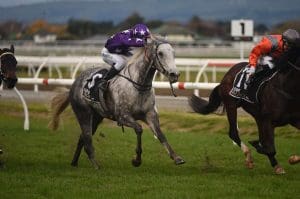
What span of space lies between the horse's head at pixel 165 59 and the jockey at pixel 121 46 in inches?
12.6

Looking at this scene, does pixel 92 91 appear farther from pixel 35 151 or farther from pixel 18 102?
pixel 18 102

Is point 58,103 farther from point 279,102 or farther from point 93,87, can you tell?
point 279,102

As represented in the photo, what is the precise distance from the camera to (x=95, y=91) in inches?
420

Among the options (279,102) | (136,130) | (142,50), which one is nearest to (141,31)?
(142,50)

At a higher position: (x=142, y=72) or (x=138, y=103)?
(x=142, y=72)

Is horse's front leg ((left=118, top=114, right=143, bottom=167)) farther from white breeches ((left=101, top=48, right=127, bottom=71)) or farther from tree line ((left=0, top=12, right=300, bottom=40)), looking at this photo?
tree line ((left=0, top=12, right=300, bottom=40))

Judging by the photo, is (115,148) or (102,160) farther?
(115,148)

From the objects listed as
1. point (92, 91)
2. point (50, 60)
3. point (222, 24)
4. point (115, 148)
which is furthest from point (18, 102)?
point (222, 24)

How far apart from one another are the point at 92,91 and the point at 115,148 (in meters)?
2.14

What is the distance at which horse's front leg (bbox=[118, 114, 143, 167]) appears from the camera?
980 centimetres

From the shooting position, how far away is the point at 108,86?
10.5 metres

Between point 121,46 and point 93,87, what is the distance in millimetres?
679

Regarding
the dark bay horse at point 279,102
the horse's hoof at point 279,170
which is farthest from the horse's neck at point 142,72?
the horse's hoof at point 279,170

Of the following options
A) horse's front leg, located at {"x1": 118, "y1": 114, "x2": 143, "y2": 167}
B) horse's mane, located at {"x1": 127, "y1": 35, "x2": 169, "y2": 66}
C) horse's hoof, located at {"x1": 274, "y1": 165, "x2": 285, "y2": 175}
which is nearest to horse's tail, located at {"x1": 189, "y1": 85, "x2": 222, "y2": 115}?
horse's mane, located at {"x1": 127, "y1": 35, "x2": 169, "y2": 66}
